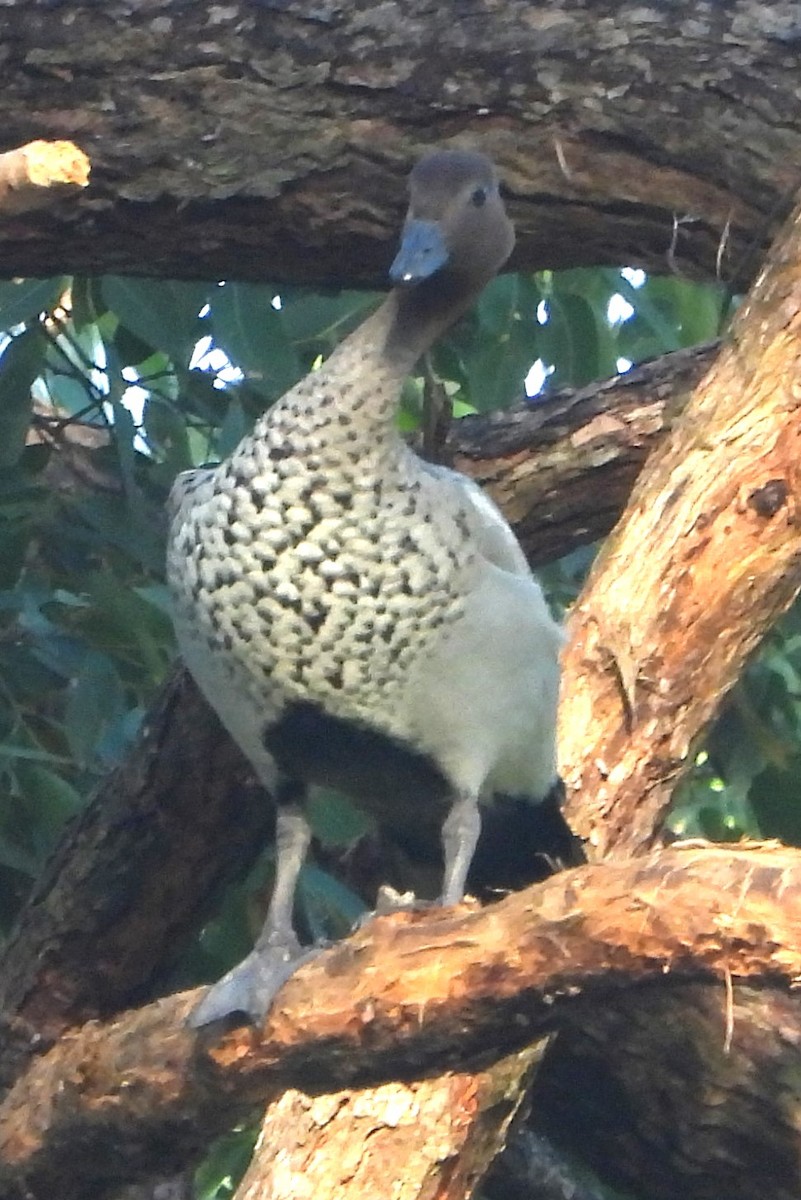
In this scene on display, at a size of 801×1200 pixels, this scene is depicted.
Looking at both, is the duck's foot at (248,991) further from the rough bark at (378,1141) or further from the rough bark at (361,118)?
the rough bark at (361,118)

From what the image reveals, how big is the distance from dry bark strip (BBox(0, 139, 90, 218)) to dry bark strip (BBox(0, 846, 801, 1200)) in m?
0.70

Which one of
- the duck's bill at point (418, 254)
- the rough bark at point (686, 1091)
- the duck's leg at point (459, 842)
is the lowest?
the rough bark at point (686, 1091)

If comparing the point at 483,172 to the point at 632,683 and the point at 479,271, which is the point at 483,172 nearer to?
the point at 479,271

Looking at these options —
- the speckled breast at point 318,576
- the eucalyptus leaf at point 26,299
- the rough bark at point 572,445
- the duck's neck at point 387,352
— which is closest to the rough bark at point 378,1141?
the speckled breast at point 318,576

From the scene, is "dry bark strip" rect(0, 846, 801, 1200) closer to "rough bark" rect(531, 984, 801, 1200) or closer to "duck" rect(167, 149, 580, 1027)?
"duck" rect(167, 149, 580, 1027)

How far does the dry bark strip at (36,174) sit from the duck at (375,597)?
35 centimetres

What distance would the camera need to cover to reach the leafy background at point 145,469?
2518mm

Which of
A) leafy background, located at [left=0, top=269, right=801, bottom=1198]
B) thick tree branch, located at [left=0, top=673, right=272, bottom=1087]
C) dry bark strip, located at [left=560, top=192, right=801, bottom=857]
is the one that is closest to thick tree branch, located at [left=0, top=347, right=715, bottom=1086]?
thick tree branch, located at [left=0, top=673, right=272, bottom=1087]

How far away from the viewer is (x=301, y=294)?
2758mm

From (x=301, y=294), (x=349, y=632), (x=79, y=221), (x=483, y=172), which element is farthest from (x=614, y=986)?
(x=301, y=294)

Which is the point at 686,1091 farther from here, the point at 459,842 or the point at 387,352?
the point at 387,352

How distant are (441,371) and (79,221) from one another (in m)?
0.77

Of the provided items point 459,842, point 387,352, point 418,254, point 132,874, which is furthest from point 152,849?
point 418,254

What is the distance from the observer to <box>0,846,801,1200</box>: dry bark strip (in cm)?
146
